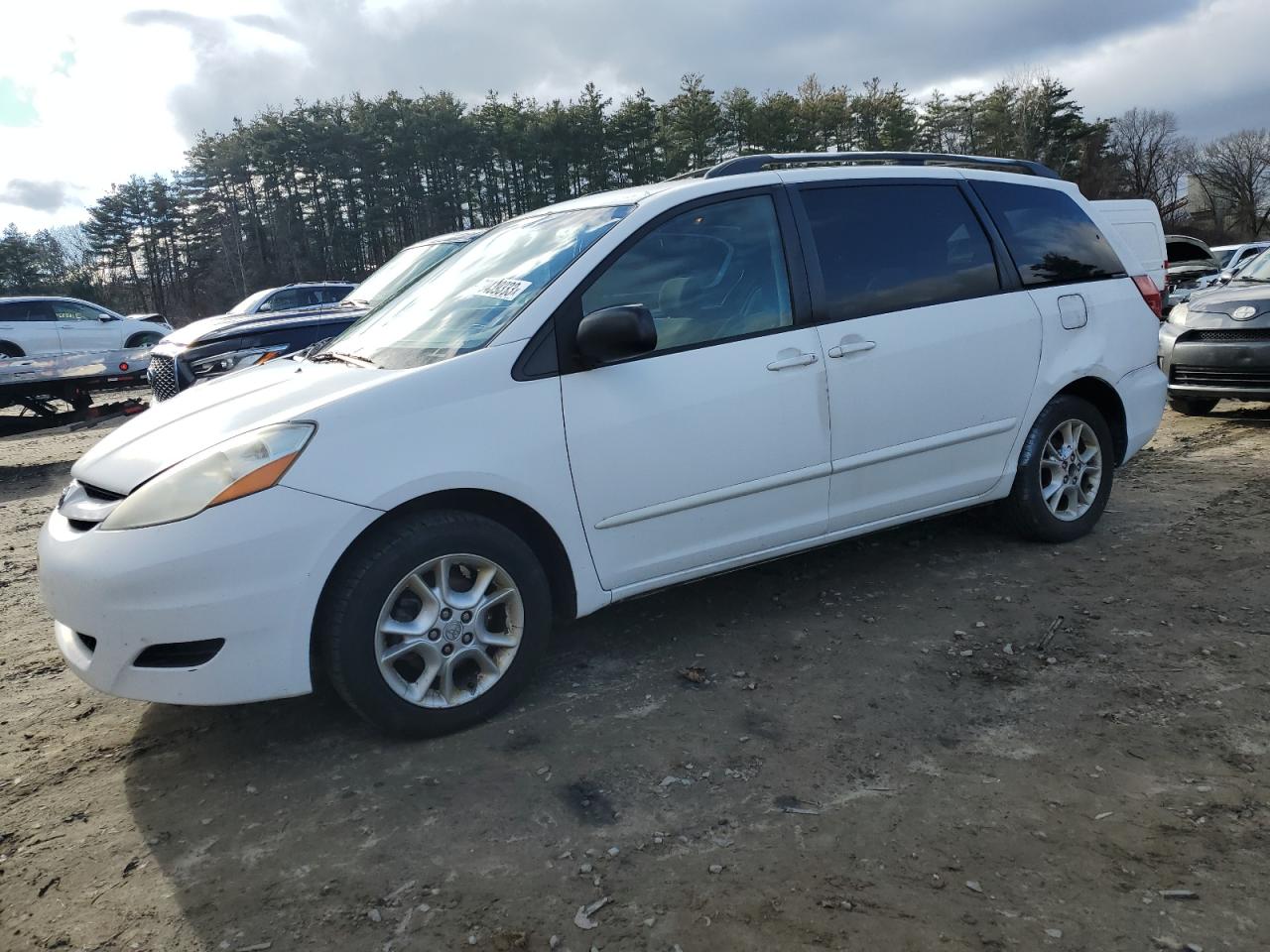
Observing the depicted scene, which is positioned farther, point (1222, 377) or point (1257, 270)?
point (1257, 270)

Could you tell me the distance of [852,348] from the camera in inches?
153

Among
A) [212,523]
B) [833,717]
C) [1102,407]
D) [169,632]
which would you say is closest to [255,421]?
[212,523]

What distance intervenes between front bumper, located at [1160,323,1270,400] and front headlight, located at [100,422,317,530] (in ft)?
26.8

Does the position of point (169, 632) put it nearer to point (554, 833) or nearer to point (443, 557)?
point (443, 557)

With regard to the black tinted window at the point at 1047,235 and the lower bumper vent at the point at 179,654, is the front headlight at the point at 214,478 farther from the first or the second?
the black tinted window at the point at 1047,235

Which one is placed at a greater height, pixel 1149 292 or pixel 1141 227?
pixel 1141 227

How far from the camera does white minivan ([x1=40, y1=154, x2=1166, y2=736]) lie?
9.41ft

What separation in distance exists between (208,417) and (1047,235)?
3985 millimetres

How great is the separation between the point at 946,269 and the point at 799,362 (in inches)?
42.6

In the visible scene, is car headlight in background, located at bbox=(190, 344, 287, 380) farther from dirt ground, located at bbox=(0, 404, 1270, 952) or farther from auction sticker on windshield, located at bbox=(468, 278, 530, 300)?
auction sticker on windshield, located at bbox=(468, 278, 530, 300)

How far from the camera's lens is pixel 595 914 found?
2271mm

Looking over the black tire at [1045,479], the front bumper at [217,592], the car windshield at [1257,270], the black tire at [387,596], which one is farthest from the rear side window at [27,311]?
the car windshield at [1257,270]

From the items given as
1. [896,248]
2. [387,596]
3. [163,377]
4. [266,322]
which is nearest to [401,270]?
[266,322]

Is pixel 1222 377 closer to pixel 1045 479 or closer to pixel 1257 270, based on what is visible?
pixel 1257 270
